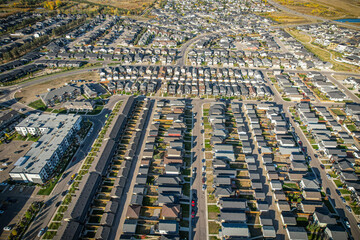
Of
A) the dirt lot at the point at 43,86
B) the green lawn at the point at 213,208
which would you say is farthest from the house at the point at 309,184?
the dirt lot at the point at 43,86

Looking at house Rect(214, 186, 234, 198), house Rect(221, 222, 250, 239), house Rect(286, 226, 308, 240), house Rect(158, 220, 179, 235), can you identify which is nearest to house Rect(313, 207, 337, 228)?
house Rect(286, 226, 308, 240)

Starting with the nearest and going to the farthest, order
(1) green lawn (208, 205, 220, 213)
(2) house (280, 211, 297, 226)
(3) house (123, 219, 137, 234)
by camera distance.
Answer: (3) house (123, 219, 137, 234)
(2) house (280, 211, 297, 226)
(1) green lawn (208, 205, 220, 213)

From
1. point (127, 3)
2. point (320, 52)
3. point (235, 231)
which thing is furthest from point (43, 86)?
point (127, 3)

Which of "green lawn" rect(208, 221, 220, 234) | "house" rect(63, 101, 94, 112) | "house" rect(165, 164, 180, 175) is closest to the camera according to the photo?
"green lawn" rect(208, 221, 220, 234)

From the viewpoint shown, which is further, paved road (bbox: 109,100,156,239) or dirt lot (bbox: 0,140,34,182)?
dirt lot (bbox: 0,140,34,182)

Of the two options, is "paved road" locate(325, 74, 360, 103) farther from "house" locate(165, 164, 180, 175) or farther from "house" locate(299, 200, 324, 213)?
"house" locate(165, 164, 180, 175)

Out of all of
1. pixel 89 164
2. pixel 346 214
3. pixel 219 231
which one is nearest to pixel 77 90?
pixel 89 164
